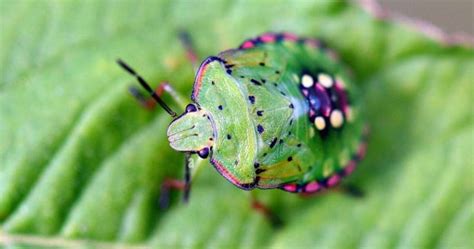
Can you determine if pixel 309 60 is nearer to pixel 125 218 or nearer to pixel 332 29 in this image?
pixel 332 29

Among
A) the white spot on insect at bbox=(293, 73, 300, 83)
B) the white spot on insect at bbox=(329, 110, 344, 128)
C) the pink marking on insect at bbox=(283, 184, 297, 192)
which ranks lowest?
the pink marking on insect at bbox=(283, 184, 297, 192)

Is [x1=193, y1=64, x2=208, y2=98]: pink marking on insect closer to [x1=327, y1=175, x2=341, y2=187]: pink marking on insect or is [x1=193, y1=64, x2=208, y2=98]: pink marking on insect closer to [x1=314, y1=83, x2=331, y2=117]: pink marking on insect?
[x1=314, y1=83, x2=331, y2=117]: pink marking on insect

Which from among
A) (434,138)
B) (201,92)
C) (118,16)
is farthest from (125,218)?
(434,138)

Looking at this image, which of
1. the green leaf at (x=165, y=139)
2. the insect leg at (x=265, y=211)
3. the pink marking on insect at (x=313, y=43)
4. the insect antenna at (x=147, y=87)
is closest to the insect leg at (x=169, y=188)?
the green leaf at (x=165, y=139)

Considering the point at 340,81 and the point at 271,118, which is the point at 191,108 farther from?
the point at 340,81

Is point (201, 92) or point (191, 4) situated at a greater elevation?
point (191, 4)

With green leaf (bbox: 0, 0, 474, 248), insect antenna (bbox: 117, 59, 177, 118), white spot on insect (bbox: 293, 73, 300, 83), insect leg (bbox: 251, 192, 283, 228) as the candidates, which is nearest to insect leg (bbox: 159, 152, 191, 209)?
green leaf (bbox: 0, 0, 474, 248)

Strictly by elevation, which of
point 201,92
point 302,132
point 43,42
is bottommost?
point 302,132
